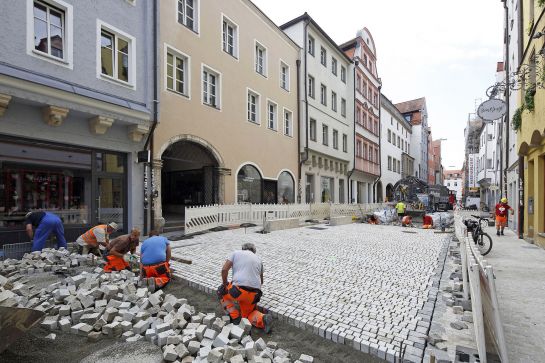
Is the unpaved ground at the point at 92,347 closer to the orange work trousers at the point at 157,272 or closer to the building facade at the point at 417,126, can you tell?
the orange work trousers at the point at 157,272

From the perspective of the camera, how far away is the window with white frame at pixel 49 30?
8.30 m

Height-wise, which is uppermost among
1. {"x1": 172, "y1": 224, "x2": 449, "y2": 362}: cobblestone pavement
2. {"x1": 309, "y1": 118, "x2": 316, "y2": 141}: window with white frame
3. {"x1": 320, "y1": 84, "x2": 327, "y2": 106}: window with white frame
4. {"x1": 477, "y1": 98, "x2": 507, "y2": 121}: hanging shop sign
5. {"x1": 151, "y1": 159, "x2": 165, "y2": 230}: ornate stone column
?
{"x1": 320, "y1": 84, "x2": 327, "y2": 106}: window with white frame

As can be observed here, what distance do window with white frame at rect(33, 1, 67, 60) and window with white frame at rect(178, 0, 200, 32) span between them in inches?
191

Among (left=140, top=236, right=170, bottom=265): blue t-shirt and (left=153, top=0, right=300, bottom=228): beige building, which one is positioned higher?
(left=153, top=0, right=300, bottom=228): beige building

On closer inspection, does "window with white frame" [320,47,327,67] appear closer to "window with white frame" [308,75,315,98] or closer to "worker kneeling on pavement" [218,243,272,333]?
"window with white frame" [308,75,315,98]

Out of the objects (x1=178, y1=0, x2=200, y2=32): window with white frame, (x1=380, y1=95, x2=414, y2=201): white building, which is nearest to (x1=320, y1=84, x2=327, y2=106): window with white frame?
(x1=178, y1=0, x2=200, y2=32): window with white frame

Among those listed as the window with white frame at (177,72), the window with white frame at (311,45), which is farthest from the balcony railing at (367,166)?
the window with white frame at (177,72)

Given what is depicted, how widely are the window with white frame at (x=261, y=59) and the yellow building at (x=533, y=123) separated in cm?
1183

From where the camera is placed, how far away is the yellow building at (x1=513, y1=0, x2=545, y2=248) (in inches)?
371

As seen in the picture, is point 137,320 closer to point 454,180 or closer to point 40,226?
point 40,226

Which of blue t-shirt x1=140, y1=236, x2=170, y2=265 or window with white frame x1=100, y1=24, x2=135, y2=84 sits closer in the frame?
blue t-shirt x1=140, y1=236, x2=170, y2=265

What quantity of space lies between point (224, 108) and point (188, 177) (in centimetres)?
426

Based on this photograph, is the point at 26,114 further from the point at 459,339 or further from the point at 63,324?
the point at 459,339

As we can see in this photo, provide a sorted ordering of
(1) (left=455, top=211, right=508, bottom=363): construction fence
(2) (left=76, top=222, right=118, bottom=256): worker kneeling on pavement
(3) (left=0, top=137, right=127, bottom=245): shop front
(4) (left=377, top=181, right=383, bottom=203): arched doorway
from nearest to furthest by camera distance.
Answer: (1) (left=455, top=211, right=508, bottom=363): construction fence, (2) (left=76, top=222, right=118, bottom=256): worker kneeling on pavement, (3) (left=0, top=137, right=127, bottom=245): shop front, (4) (left=377, top=181, right=383, bottom=203): arched doorway
